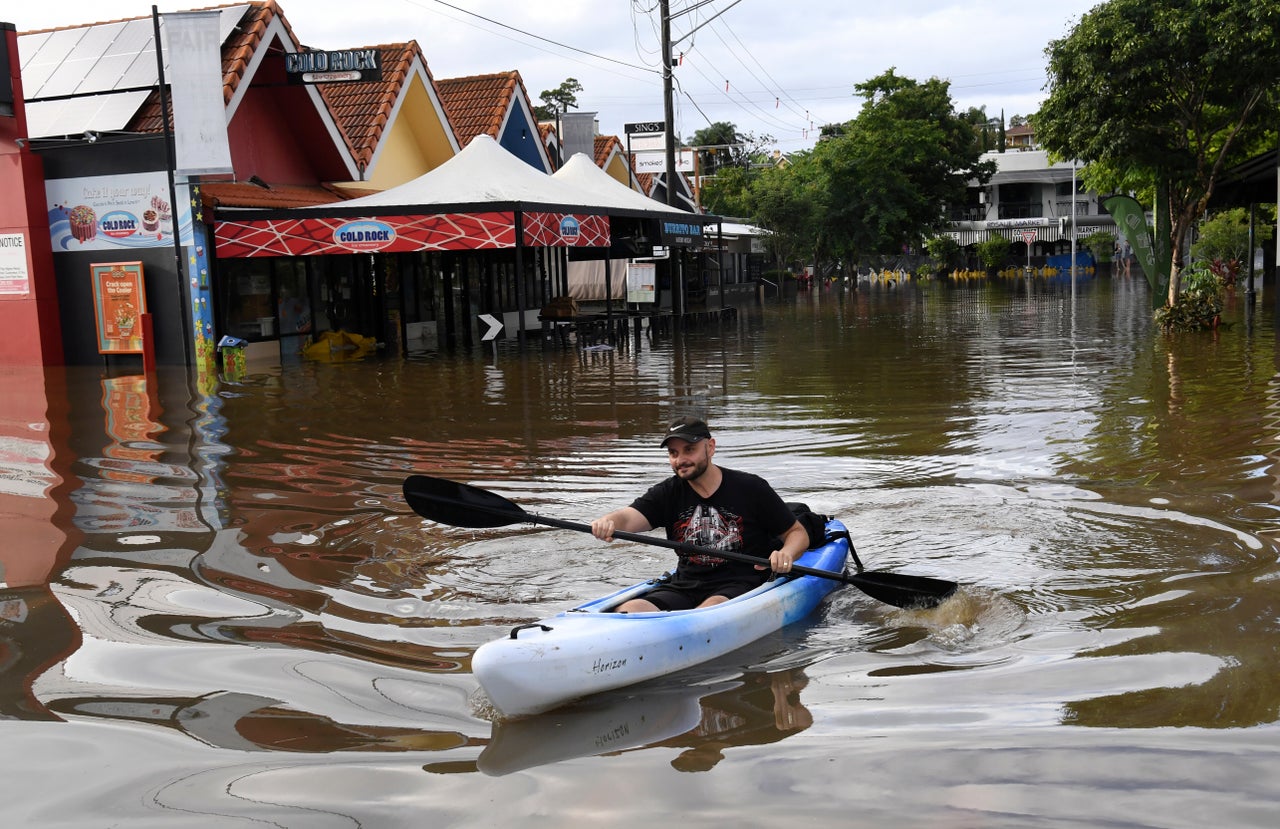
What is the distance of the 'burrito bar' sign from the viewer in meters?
22.6

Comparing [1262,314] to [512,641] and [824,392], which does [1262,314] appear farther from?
[512,641]

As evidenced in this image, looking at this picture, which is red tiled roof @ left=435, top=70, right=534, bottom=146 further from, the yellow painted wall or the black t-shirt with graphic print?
the black t-shirt with graphic print

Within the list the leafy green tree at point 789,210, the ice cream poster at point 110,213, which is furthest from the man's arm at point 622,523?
the leafy green tree at point 789,210

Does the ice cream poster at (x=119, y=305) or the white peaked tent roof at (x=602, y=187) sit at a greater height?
the white peaked tent roof at (x=602, y=187)

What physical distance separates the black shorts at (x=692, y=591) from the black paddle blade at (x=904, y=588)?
61cm

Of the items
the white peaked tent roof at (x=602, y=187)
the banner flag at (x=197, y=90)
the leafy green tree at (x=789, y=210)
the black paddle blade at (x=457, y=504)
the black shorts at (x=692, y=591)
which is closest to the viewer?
the black shorts at (x=692, y=591)

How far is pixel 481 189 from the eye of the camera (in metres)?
22.4

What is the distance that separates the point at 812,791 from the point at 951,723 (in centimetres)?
91

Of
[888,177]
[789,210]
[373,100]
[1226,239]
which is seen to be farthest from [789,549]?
[888,177]

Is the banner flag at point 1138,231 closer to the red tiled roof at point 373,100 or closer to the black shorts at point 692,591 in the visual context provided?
the red tiled roof at point 373,100

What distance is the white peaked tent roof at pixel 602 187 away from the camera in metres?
26.6

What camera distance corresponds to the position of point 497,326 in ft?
83.8

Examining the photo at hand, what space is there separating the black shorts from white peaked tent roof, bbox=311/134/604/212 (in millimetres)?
15747

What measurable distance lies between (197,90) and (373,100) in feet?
28.0
